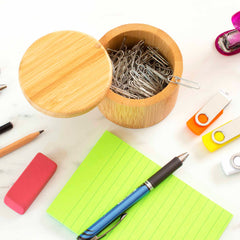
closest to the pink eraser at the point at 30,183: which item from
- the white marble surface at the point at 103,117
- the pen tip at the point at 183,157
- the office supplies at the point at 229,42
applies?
the white marble surface at the point at 103,117

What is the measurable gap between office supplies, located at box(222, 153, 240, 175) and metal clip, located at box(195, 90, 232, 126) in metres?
0.10

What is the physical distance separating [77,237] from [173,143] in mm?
328

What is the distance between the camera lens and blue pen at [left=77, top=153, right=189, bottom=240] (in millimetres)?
906

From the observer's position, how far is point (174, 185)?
3.08ft

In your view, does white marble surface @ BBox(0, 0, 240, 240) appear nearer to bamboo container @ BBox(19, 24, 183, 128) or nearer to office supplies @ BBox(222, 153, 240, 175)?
office supplies @ BBox(222, 153, 240, 175)

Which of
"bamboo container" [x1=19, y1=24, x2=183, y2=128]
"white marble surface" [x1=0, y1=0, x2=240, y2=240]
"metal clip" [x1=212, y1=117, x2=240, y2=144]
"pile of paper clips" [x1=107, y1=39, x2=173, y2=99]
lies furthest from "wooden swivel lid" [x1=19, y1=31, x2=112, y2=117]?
"metal clip" [x1=212, y1=117, x2=240, y2=144]

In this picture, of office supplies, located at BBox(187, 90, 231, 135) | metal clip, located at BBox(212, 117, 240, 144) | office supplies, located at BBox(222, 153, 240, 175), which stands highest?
office supplies, located at BBox(187, 90, 231, 135)

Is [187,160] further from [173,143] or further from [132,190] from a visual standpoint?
[132,190]

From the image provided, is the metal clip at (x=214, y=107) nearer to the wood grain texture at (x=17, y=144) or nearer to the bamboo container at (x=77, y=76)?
the bamboo container at (x=77, y=76)

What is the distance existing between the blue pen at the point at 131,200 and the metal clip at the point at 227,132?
0.09 metres

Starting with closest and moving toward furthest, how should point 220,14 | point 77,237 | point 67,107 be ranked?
point 67,107 < point 77,237 < point 220,14

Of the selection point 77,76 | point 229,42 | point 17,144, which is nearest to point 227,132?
point 229,42

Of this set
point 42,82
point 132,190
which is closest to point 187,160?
point 132,190

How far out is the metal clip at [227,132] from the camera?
37.3 inches
